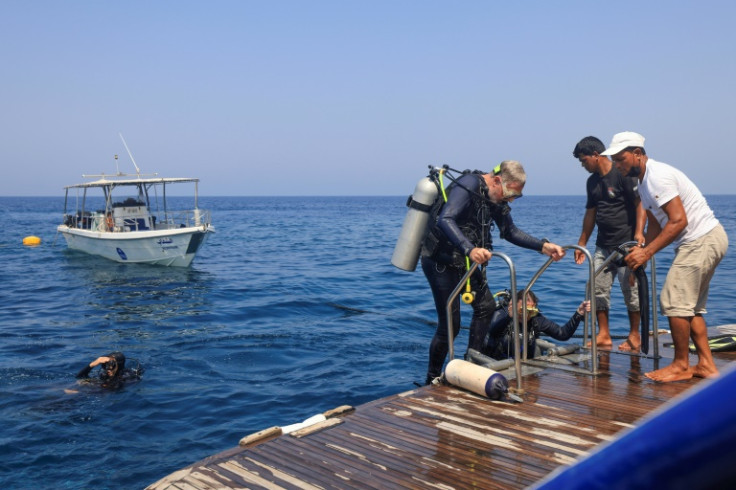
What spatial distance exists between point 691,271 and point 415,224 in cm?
236

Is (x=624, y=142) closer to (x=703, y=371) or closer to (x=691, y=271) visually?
(x=691, y=271)

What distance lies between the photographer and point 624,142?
5238 mm

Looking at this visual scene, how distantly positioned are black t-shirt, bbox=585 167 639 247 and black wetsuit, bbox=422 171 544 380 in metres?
1.29

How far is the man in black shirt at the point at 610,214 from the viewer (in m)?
6.50

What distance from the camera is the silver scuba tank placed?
227 inches

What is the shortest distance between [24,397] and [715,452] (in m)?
9.80

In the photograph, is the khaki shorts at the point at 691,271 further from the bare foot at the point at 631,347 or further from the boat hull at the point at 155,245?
the boat hull at the point at 155,245

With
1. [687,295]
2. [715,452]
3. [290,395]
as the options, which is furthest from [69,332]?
[715,452]

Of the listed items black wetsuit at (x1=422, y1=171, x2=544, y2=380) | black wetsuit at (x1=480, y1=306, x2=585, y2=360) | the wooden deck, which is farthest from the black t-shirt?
the wooden deck

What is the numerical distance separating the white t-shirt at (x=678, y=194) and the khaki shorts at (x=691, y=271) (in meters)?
0.07

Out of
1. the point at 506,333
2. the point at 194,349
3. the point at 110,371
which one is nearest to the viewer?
the point at 506,333

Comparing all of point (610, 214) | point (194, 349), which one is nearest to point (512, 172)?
point (610, 214)

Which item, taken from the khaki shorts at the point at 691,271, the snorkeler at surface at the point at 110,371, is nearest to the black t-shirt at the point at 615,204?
the khaki shorts at the point at 691,271

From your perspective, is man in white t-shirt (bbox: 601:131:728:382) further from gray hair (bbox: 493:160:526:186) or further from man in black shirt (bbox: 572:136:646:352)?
man in black shirt (bbox: 572:136:646:352)
